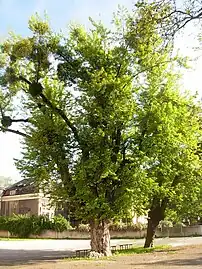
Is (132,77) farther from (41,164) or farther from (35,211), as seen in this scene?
(35,211)

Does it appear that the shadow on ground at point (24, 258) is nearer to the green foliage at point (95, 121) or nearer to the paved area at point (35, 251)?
the paved area at point (35, 251)

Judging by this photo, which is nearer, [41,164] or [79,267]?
[79,267]

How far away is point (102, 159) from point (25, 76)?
7.34 metres

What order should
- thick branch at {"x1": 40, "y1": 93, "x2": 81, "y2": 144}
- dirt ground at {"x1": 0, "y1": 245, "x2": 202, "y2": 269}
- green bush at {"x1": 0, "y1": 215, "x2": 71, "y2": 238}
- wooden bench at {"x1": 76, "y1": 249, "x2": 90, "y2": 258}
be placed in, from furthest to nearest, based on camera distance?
green bush at {"x1": 0, "y1": 215, "x2": 71, "y2": 238}
wooden bench at {"x1": 76, "y1": 249, "x2": 90, "y2": 258}
thick branch at {"x1": 40, "y1": 93, "x2": 81, "y2": 144}
dirt ground at {"x1": 0, "y1": 245, "x2": 202, "y2": 269}

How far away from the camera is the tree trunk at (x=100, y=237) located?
74.8 ft

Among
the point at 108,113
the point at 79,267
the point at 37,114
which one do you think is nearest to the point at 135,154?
the point at 108,113

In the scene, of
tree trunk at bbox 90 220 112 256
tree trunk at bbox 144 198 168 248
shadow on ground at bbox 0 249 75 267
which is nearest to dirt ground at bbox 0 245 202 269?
shadow on ground at bbox 0 249 75 267

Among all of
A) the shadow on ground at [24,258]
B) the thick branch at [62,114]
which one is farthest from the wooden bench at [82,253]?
the thick branch at [62,114]

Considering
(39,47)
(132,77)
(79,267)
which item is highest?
(39,47)

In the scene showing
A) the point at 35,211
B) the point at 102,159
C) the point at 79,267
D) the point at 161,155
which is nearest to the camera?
the point at 79,267

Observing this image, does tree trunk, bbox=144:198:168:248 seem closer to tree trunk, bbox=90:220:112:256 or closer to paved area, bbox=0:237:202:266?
paved area, bbox=0:237:202:266

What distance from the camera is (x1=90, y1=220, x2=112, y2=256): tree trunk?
898 inches

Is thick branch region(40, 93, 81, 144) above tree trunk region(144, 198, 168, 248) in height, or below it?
above

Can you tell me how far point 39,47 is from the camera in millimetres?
23203
